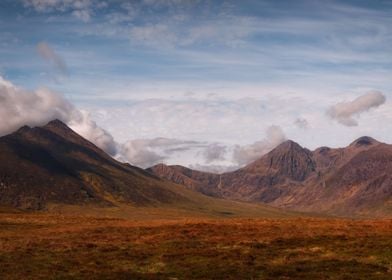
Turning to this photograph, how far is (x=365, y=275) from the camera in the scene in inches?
1312

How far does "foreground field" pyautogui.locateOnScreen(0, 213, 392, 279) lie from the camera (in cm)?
3491

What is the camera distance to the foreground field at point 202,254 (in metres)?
34.9

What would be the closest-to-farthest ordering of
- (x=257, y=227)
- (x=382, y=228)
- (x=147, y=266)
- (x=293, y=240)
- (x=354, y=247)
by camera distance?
(x=147, y=266) < (x=354, y=247) < (x=293, y=240) < (x=382, y=228) < (x=257, y=227)

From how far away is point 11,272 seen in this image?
3503 centimetres

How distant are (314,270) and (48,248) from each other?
2616cm

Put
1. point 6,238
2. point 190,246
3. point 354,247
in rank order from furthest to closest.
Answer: point 6,238 → point 190,246 → point 354,247

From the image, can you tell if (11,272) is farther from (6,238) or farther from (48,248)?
(6,238)

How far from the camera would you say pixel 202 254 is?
143ft

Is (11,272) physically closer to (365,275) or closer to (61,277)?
(61,277)

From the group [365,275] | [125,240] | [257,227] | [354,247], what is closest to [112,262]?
[125,240]

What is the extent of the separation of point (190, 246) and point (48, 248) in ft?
45.7

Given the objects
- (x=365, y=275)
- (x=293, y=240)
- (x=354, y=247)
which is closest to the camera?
(x=365, y=275)

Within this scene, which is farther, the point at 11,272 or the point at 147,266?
the point at 147,266

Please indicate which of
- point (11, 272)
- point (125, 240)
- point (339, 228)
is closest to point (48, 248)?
point (125, 240)
